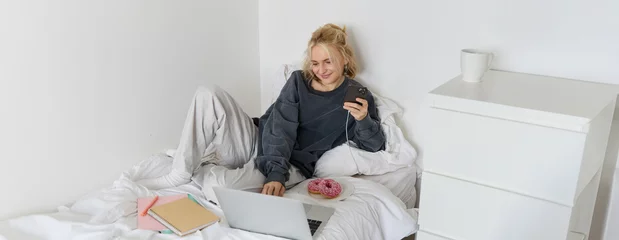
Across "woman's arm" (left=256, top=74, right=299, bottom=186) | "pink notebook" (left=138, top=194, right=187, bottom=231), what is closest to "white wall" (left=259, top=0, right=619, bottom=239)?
"woman's arm" (left=256, top=74, right=299, bottom=186)

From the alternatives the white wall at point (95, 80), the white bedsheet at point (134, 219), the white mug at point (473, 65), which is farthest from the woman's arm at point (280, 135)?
the white mug at point (473, 65)

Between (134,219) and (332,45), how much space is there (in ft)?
2.84

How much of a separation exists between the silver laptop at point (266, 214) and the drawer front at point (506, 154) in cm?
39

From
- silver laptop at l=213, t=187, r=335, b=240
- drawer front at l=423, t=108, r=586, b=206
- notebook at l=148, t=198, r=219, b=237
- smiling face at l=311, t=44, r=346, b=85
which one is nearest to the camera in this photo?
drawer front at l=423, t=108, r=586, b=206

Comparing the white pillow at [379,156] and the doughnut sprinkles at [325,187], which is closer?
the doughnut sprinkles at [325,187]

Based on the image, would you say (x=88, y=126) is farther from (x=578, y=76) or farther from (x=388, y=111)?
(x=578, y=76)

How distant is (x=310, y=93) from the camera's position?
7.09 ft

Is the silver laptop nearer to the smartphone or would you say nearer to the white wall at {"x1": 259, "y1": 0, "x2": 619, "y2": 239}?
the smartphone

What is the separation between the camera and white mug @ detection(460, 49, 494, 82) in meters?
1.76

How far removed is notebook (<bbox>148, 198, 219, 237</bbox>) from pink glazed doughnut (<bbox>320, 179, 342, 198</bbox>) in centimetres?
34

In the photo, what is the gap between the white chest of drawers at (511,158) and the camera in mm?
1501

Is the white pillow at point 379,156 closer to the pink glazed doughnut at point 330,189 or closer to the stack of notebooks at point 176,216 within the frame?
the pink glazed doughnut at point 330,189

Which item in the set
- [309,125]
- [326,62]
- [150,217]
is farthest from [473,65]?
[150,217]

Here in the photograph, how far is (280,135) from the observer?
6.86ft
